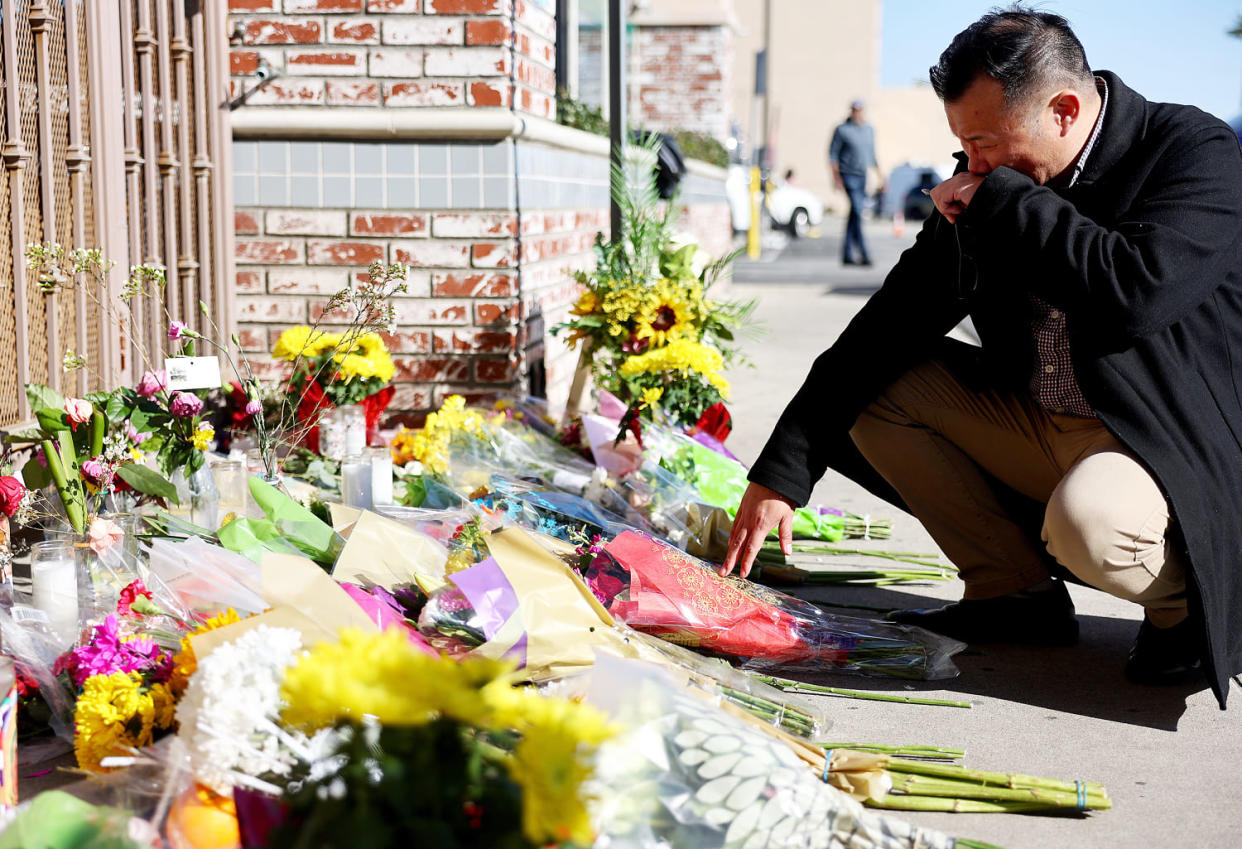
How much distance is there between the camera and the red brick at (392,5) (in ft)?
15.2

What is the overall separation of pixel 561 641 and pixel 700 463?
1.66 m

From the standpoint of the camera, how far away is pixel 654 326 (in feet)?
14.2

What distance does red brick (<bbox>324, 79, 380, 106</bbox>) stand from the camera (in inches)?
185

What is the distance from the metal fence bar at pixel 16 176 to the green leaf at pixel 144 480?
78 centimetres

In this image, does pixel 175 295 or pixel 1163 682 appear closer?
pixel 1163 682

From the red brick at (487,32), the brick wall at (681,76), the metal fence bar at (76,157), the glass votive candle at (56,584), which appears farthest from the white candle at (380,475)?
the brick wall at (681,76)

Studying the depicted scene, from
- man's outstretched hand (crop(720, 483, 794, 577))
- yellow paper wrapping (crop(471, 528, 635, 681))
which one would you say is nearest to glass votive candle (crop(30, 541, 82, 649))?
yellow paper wrapping (crop(471, 528, 635, 681))

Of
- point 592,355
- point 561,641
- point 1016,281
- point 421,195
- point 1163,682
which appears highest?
point 421,195

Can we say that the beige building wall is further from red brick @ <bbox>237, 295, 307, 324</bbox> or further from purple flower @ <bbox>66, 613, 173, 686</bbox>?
purple flower @ <bbox>66, 613, 173, 686</bbox>

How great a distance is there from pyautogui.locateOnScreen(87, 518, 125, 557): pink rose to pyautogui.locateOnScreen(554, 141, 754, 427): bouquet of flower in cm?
172

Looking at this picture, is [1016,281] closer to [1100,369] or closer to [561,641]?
[1100,369]

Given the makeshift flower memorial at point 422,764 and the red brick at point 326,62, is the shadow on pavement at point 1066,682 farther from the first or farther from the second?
the red brick at point 326,62

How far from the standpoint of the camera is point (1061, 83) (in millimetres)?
2842

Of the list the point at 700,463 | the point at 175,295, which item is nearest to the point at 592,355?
the point at 700,463
